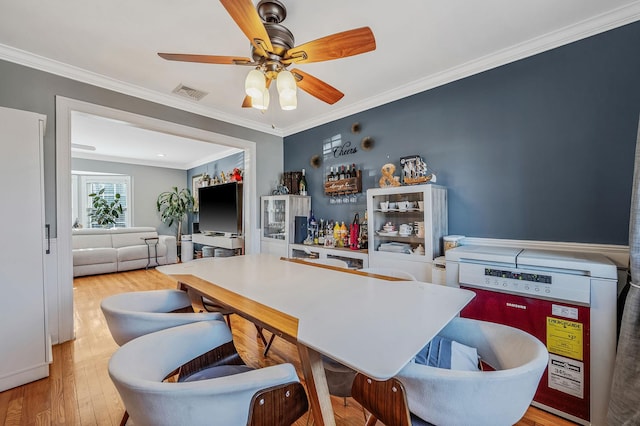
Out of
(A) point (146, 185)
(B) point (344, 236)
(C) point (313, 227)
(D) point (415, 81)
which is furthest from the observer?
(A) point (146, 185)

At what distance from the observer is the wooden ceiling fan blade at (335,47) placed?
1.38m

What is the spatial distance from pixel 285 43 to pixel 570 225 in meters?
2.37

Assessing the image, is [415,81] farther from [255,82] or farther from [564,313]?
[564,313]

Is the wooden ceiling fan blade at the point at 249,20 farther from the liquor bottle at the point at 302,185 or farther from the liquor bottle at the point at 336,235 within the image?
the liquor bottle at the point at 302,185

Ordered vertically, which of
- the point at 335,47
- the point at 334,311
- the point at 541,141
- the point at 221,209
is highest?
the point at 335,47

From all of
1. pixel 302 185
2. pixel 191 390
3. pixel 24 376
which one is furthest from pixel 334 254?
pixel 24 376

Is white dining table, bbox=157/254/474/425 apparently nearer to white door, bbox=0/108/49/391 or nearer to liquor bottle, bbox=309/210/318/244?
white door, bbox=0/108/49/391

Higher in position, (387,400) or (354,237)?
(354,237)

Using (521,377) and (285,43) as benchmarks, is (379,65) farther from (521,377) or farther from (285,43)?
(521,377)

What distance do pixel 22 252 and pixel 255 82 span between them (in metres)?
1.98

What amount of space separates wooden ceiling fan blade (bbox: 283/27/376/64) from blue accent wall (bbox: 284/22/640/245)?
1528mm

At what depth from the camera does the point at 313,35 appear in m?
2.05

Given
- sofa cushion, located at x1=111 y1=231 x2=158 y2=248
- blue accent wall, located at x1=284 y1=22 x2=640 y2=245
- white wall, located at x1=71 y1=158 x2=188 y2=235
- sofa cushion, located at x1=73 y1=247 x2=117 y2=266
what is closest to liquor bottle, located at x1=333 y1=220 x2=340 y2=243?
blue accent wall, located at x1=284 y1=22 x2=640 y2=245

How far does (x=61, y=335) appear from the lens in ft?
8.30
